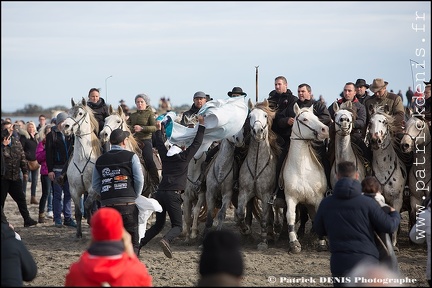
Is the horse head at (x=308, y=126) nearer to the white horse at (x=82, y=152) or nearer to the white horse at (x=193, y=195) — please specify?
the white horse at (x=193, y=195)

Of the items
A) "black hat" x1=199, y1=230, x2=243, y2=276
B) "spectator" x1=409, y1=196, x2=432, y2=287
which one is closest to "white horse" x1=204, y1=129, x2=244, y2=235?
"spectator" x1=409, y1=196, x2=432, y2=287

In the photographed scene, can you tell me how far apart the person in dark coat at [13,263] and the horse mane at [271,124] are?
249 inches

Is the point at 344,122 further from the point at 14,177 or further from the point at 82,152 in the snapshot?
the point at 14,177

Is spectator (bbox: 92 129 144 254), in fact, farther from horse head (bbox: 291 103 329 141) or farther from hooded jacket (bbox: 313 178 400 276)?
hooded jacket (bbox: 313 178 400 276)

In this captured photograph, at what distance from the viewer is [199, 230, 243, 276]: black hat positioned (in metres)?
5.18

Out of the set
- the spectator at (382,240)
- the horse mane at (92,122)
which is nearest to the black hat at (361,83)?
the horse mane at (92,122)

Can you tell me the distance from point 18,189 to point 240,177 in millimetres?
4632

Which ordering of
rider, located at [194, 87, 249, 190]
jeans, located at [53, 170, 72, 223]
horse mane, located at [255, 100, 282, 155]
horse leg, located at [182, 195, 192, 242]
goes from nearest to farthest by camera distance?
1. horse mane, located at [255, 100, 282, 155]
2. rider, located at [194, 87, 249, 190]
3. horse leg, located at [182, 195, 192, 242]
4. jeans, located at [53, 170, 72, 223]

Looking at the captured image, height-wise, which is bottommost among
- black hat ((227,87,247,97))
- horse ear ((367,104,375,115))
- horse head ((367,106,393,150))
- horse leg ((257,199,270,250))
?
horse leg ((257,199,270,250))

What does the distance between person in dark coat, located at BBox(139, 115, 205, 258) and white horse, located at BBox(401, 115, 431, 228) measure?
3102mm

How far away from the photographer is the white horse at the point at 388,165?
11.4 m

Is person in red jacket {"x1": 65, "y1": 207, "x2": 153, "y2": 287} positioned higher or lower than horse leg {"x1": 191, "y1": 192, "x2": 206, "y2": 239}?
higher

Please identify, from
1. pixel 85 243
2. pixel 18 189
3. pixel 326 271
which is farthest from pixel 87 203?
pixel 326 271

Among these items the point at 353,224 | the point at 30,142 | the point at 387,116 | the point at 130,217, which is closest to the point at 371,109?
the point at 387,116
